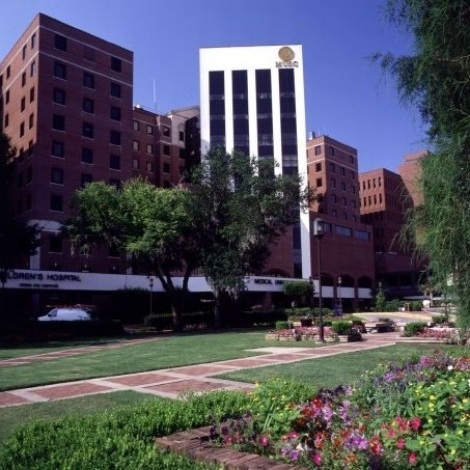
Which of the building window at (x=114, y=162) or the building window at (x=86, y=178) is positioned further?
the building window at (x=114, y=162)

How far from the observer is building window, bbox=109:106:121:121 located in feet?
202

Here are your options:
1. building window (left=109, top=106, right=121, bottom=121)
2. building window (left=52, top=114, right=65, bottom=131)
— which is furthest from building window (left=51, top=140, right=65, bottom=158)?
building window (left=109, top=106, right=121, bottom=121)

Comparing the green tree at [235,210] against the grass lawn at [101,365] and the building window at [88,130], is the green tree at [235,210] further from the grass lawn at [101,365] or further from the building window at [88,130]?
the building window at [88,130]

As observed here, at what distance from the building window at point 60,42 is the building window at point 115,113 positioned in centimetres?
791

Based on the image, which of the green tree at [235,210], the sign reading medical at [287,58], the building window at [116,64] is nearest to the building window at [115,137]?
the building window at [116,64]

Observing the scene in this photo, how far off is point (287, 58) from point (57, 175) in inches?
1783

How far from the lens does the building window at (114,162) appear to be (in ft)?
198

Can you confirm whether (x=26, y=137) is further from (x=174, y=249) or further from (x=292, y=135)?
(x=292, y=135)

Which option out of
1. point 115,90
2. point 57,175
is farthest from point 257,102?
point 57,175

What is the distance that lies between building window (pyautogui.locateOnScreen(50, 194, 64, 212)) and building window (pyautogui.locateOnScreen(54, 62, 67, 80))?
12.6m

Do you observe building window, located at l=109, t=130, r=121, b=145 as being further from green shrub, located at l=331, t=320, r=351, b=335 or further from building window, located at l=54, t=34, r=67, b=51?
green shrub, located at l=331, t=320, r=351, b=335

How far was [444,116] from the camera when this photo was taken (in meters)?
7.42

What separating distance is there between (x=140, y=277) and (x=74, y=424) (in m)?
50.1

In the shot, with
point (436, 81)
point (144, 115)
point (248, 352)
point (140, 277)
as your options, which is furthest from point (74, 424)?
point (144, 115)
